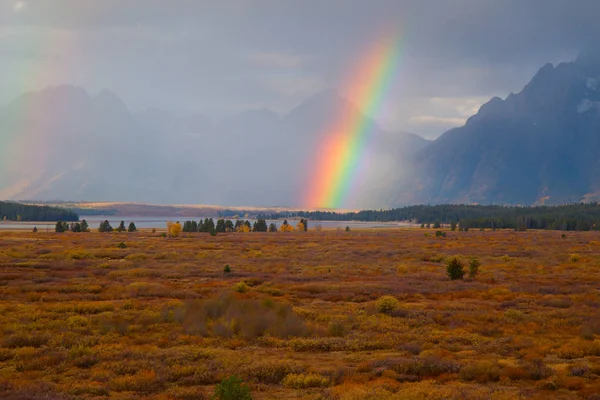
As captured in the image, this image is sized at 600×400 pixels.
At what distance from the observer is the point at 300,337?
26922 millimetres

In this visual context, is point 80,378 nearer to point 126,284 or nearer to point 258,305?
point 258,305

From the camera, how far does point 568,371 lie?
818 inches

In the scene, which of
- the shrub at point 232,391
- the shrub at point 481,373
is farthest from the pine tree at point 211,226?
the shrub at point 232,391

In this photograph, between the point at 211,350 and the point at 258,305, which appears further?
the point at 258,305

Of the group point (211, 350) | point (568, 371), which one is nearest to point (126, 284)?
point (211, 350)

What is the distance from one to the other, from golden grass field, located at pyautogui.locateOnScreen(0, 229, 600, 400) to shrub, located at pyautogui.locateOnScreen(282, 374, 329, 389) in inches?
1.8

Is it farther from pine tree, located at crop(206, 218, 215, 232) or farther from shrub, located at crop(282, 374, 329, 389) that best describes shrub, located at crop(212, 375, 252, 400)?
pine tree, located at crop(206, 218, 215, 232)

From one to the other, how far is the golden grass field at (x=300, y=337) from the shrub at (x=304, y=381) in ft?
0.15

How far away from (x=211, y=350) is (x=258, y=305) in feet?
31.3

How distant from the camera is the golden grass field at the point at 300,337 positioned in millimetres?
18797

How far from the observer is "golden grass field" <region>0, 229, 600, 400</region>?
1880 cm

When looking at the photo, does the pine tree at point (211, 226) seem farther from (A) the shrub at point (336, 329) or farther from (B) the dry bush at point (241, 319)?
(A) the shrub at point (336, 329)

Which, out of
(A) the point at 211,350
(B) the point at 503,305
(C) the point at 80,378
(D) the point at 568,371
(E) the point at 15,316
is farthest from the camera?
(B) the point at 503,305

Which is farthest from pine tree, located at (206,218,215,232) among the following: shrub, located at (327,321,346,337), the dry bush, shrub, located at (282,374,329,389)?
shrub, located at (282,374,329,389)
